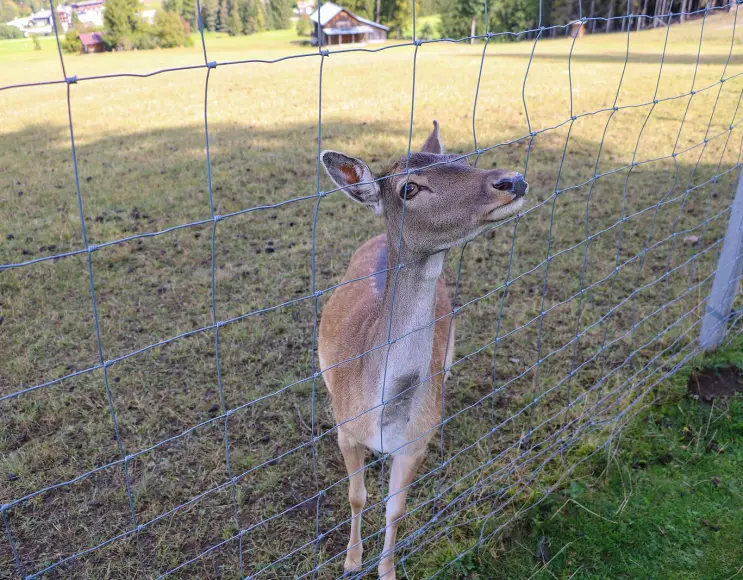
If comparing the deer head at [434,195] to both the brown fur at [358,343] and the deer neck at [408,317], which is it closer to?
the deer neck at [408,317]

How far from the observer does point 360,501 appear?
2.90m

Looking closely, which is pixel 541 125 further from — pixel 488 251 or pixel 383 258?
pixel 383 258

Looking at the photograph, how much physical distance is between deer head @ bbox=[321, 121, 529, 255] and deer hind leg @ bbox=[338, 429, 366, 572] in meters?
1.01

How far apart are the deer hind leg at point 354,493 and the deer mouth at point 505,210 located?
1.22 meters

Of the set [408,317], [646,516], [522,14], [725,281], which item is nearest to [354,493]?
[408,317]

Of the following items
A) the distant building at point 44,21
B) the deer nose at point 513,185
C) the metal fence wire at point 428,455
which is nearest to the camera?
the distant building at point 44,21

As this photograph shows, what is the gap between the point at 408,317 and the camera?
2.34m

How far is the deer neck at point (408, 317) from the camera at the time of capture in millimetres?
2328

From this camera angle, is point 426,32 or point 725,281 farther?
point 426,32

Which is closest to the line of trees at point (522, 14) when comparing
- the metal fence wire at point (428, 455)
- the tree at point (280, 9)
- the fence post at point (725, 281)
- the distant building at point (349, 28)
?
the distant building at point (349, 28)

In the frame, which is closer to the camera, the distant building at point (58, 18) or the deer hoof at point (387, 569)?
the distant building at point (58, 18)

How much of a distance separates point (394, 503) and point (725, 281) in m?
2.53

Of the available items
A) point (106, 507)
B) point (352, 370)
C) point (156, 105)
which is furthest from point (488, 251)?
point (156, 105)

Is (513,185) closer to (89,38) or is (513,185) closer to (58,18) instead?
(58,18)
